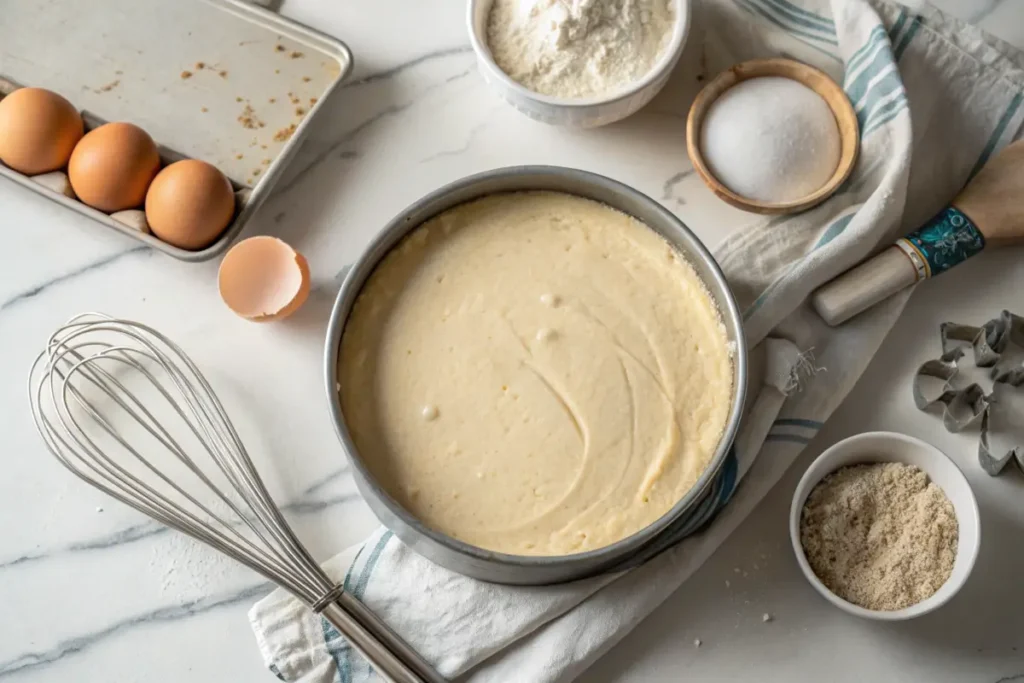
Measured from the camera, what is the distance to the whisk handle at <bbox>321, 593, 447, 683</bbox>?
983mm

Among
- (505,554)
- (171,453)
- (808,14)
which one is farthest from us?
(808,14)

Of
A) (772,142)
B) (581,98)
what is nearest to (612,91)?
(581,98)

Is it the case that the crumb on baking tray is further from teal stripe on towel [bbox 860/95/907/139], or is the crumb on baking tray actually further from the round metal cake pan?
teal stripe on towel [bbox 860/95/907/139]

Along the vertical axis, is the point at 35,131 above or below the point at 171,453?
above

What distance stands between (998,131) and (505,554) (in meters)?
0.90

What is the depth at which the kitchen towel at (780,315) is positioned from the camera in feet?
3.39

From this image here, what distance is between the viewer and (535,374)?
105 centimetres

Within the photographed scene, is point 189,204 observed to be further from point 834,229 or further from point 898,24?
point 898,24

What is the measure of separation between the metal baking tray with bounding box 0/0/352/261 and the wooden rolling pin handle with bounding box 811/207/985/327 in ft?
2.43

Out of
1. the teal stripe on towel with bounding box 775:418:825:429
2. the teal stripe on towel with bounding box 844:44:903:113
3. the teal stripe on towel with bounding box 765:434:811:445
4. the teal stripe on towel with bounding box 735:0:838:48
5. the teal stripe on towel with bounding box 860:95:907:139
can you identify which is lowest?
the teal stripe on towel with bounding box 765:434:811:445

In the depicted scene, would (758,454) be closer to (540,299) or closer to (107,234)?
(540,299)

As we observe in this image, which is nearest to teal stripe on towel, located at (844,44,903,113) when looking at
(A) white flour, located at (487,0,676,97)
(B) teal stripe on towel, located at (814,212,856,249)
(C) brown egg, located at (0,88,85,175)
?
(B) teal stripe on towel, located at (814,212,856,249)

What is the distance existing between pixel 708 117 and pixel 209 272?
0.72m

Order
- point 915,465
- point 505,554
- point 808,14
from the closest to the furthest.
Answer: point 505,554 → point 915,465 → point 808,14
